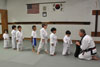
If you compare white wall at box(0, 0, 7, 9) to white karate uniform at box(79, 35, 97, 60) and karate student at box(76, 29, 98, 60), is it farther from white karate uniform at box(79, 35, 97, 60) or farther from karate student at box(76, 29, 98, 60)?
white karate uniform at box(79, 35, 97, 60)

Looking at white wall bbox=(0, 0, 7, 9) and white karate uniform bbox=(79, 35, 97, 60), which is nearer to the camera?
white karate uniform bbox=(79, 35, 97, 60)

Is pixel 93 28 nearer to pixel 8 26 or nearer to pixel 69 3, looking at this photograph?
pixel 69 3

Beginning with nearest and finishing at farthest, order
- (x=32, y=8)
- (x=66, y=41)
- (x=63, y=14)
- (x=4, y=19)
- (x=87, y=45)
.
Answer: (x=87, y=45) < (x=66, y=41) < (x=63, y=14) < (x=32, y=8) < (x=4, y=19)

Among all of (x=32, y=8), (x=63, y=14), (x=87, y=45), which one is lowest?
(x=87, y=45)

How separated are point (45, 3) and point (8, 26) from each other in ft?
10.1


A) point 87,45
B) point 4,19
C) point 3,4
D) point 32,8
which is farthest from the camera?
point 4,19

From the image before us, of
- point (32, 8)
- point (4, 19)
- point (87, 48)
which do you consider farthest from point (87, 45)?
point (4, 19)

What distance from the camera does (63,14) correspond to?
6059 millimetres

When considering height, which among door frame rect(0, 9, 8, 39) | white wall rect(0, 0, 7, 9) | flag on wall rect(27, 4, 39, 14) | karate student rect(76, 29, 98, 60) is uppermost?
white wall rect(0, 0, 7, 9)

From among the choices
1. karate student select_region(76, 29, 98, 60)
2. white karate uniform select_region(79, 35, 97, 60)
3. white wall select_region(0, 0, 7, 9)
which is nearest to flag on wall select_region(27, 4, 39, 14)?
white wall select_region(0, 0, 7, 9)

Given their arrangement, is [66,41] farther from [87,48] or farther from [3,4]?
[3,4]

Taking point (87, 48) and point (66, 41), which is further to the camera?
point (66, 41)

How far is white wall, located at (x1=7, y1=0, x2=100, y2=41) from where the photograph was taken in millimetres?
5633

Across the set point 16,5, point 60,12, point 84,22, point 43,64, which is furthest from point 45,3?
point 43,64
